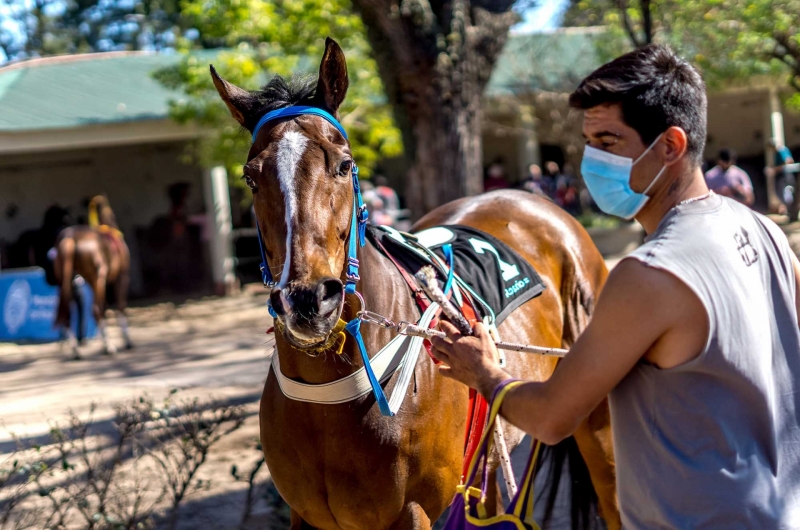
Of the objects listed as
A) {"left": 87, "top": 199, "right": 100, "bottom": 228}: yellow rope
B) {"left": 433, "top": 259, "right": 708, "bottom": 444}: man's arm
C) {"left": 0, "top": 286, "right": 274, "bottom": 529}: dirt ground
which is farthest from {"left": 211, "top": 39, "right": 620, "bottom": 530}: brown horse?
{"left": 87, "top": 199, "right": 100, "bottom": 228}: yellow rope

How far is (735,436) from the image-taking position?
5.48 ft

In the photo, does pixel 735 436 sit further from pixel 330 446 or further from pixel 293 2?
pixel 293 2

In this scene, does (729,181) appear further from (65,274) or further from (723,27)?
(65,274)

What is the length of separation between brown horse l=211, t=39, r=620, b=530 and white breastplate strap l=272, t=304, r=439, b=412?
3cm

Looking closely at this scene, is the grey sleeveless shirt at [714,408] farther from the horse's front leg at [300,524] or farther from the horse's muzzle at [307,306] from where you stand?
the horse's front leg at [300,524]

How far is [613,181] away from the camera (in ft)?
5.91

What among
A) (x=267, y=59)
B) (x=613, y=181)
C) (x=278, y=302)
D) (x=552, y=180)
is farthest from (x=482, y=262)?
(x=552, y=180)

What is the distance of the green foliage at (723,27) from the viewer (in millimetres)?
11789

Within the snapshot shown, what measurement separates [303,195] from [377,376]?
0.67 meters

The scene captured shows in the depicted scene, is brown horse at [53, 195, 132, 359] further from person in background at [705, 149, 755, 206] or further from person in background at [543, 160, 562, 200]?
person in background at [543, 160, 562, 200]

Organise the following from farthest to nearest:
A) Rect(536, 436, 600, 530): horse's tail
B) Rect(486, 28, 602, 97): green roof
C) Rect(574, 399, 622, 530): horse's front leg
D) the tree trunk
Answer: Rect(486, 28, 602, 97): green roof < the tree trunk < Rect(536, 436, 600, 530): horse's tail < Rect(574, 399, 622, 530): horse's front leg

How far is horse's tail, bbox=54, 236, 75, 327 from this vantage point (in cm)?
1103

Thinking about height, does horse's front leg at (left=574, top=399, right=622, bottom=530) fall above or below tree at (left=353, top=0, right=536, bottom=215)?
below

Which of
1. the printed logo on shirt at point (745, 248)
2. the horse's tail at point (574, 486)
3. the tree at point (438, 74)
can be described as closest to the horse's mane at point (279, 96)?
the printed logo on shirt at point (745, 248)
